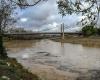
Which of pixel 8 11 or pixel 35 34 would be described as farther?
pixel 35 34

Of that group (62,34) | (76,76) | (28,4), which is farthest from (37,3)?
(62,34)

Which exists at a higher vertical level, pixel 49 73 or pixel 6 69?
pixel 6 69

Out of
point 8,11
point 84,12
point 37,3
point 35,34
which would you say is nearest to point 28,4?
point 37,3

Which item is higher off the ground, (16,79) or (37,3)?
(37,3)

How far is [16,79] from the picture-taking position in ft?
39.8

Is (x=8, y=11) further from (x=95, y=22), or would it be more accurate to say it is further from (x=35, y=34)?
(x=35, y=34)

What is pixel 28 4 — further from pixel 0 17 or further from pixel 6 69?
pixel 0 17

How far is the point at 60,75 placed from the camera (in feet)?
67.8

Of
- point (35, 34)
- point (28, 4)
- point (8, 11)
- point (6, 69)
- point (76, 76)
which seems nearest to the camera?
point (6, 69)

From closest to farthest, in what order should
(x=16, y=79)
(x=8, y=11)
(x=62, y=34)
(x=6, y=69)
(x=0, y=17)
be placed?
(x=16, y=79) → (x=6, y=69) → (x=0, y=17) → (x=8, y=11) → (x=62, y=34)

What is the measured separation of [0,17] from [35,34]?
64844 mm

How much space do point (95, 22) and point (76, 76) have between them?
22.3ft

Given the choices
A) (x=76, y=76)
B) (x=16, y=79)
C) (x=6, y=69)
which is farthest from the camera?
(x=76, y=76)

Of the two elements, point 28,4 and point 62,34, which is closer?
point 28,4
